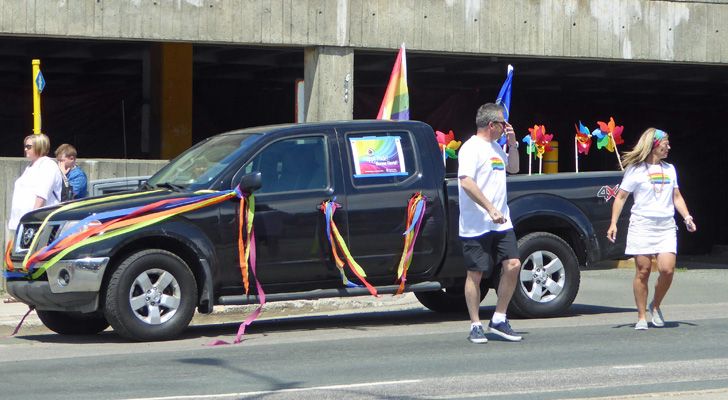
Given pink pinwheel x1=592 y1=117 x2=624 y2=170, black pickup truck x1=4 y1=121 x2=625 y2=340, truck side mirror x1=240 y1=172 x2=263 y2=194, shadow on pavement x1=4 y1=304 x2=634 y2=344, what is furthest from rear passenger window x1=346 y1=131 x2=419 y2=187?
pink pinwheel x1=592 y1=117 x2=624 y2=170

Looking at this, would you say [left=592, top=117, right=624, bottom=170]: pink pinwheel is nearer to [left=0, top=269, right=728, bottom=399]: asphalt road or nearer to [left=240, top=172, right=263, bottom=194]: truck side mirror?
[left=0, top=269, right=728, bottom=399]: asphalt road

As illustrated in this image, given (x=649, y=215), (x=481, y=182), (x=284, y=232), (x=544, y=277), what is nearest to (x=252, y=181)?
(x=284, y=232)

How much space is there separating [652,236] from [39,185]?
19.8 feet

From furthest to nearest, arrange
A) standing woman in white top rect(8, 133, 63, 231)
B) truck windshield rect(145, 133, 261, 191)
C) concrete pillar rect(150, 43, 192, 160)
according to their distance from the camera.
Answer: concrete pillar rect(150, 43, 192, 160) < standing woman in white top rect(8, 133, 63, 231) < truck windshield rect(145, 133, 261, 191)

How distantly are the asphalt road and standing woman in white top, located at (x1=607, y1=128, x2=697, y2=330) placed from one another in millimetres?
469

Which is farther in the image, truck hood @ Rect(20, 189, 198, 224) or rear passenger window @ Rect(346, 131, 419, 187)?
rear passenger window @ Rect(346, 131, 419, 187)

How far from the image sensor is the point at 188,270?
8562 millimetres

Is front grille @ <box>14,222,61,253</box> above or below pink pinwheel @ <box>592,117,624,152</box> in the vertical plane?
below

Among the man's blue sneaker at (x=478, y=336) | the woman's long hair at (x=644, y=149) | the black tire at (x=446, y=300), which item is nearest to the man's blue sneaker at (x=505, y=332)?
the man's blue sneaker at (x=478, y=336)

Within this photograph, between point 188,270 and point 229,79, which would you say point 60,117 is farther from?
point 188,270

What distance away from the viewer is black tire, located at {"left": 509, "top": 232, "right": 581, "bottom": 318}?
974cm

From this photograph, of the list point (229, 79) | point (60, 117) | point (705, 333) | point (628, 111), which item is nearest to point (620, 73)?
point (628, 111)

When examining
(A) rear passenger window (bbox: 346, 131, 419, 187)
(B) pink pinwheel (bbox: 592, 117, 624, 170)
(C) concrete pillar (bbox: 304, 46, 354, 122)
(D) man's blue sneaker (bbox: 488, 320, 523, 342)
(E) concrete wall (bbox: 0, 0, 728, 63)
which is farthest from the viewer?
(C) concrete pillar (bbox: 304, 46, 354, 122)

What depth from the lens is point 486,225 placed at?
27.3 ft
